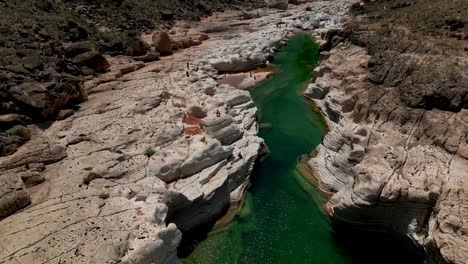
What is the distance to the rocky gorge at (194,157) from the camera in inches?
577

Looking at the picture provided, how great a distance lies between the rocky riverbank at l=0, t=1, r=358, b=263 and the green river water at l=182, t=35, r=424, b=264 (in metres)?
1.38

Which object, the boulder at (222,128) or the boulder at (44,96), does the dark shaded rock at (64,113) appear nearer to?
the boulder at (44,96)

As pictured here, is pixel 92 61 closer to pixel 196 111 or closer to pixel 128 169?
pixel 196 111

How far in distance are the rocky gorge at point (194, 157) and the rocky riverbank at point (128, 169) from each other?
0.23ft

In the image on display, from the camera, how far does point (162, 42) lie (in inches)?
1585

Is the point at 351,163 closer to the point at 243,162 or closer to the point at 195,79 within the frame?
the point at 243,162

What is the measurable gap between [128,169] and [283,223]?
881 cm

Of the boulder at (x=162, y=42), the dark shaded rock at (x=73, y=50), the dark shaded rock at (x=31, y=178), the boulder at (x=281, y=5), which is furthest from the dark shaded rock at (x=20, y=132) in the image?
the boulder at (x=281, y=5)

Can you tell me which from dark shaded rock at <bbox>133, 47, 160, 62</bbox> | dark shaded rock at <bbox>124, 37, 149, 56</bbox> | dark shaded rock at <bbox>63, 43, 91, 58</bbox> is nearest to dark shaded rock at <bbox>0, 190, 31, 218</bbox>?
dark shaded rock at <bbox>63, 43, 91, 58</bbox>

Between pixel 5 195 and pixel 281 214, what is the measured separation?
13.5 m

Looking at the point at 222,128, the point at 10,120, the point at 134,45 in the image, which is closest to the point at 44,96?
the point at 10,120

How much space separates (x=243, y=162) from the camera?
22.6 m

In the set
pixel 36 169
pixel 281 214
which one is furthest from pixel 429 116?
pixel 36 169

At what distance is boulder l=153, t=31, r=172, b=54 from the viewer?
40062 millimetres
